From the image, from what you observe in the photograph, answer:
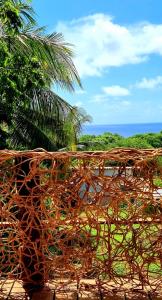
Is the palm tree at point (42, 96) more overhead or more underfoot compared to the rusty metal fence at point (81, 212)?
more overhead

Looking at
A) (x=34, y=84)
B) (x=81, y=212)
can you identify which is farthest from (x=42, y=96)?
(x=81, y=212)

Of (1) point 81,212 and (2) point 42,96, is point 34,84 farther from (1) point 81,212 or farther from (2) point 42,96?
(1) point 81,212

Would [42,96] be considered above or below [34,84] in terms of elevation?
above

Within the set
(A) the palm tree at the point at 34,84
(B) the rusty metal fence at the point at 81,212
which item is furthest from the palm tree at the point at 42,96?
(B) the rusty metal fence at the point at 81,212

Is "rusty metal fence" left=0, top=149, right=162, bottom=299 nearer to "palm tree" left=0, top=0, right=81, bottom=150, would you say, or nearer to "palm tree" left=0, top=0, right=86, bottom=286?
"palm tree" left=0, top=0, right=86, bottom=286

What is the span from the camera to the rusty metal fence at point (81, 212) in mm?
2713

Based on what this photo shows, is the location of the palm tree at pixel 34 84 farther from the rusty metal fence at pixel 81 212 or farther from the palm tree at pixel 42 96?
the rusty metal fence at pixel 81 212

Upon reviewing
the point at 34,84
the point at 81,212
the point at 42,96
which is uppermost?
the point at 42,96

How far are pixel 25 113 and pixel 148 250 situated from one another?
8.22m

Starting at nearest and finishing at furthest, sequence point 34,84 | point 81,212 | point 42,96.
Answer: point 81,212 → point 34,84 → point 42,96

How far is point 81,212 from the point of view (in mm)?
2725

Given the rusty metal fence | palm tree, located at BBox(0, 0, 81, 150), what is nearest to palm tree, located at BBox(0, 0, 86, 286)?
palm tree, located at BBox(0, 0, 81, 150)

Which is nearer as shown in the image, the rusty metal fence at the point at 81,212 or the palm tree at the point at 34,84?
the rusty metal fence at the point at 81,212

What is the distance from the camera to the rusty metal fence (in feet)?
8.90
